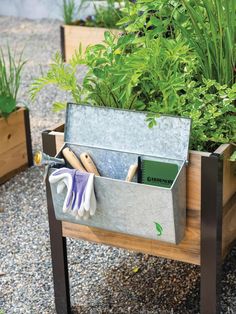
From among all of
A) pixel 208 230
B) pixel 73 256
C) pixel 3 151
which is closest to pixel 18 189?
Answer: pixel 3 151

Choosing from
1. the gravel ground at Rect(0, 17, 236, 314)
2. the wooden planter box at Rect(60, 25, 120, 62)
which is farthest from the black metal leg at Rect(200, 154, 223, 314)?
the wooden planter box at Rect(60, 25, 120, 62)

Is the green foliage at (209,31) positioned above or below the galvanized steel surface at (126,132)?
above

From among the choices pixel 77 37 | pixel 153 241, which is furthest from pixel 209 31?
pixel 77 37

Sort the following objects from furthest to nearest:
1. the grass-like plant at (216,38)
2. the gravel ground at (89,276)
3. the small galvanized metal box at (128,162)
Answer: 1. the gravel ground at (89,276)
2. the grass-like plant at (216,38)
3. the small galvanized metal box at (128,162)

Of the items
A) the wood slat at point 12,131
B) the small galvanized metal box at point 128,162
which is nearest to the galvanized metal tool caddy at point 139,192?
the small galvanized metal box at point 128,162

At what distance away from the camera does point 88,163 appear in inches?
77.2

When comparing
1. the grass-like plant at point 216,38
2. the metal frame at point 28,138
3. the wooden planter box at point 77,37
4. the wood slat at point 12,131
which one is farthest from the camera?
the wooden planter box at point 77,37

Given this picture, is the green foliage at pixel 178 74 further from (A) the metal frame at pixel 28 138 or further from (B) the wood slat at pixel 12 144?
(A) the metal frame at pixel 28 138

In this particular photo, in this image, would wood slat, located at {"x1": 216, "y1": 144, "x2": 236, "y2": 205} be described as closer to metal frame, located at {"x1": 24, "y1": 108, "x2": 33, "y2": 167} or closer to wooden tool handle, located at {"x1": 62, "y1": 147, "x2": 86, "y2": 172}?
wooden tool handle, located at {"x1": 62, "y1": 147, "x2": 86, "y2": 172}

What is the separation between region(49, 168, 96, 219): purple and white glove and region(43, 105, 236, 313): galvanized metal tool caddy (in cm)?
3

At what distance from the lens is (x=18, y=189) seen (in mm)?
3297

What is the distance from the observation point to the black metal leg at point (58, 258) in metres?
2.10

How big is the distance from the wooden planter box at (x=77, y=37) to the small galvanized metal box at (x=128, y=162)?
3472mm

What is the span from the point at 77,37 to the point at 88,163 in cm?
371
